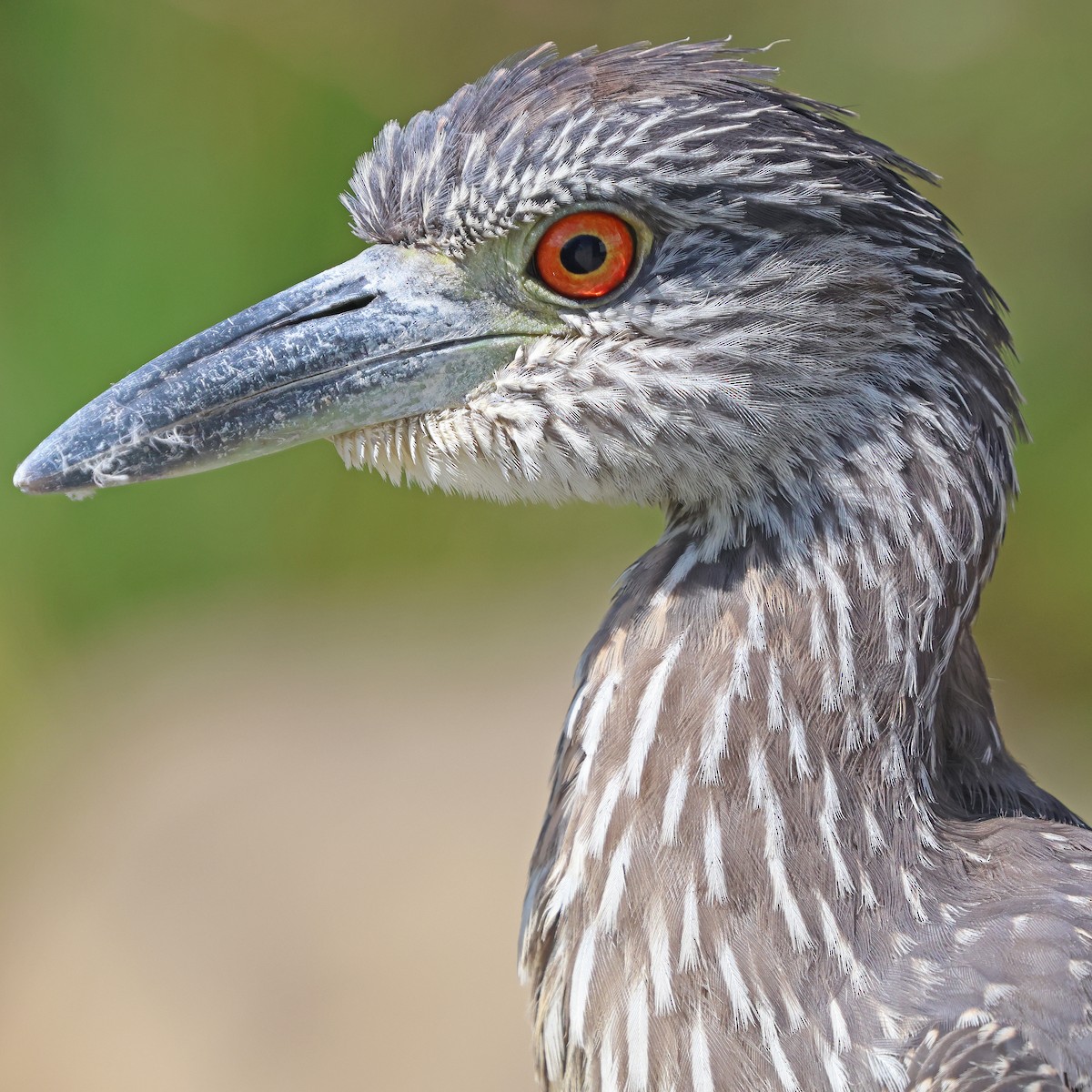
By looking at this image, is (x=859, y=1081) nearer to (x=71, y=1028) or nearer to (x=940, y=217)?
(x=940, y=217)

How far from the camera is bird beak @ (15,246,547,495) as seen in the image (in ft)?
8.28

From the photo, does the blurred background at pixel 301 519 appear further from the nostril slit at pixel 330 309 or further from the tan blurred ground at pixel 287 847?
the nostril slit at pixel 330 309

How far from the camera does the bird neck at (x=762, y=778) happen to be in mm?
2293

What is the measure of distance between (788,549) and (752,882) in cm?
63

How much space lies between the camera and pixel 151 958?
19.4ft

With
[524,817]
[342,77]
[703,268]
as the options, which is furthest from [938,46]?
[703,268]

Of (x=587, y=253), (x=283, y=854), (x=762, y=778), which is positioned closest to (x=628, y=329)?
(x=587, y=253)

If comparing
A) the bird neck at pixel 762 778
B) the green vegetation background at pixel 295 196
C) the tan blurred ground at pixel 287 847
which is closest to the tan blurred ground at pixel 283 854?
the tan blurred ground at pixel 287 847

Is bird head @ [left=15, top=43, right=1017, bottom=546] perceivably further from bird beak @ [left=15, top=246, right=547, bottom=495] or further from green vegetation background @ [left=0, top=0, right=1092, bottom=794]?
green vegetation background @ [left=0, top=0, right=1092, bottom=794]

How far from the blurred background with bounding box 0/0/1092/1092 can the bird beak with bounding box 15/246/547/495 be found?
401 cm

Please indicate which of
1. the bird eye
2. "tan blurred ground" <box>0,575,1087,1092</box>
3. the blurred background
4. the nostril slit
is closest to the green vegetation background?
the blurred background

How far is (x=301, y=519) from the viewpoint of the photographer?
23.9 feet

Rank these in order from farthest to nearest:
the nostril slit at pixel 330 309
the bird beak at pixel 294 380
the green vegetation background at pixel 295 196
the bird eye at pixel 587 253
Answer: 1. the green vegetation background at pixel 295 196
2. the nostril slit at pixel 330 309
3. the bird beak at pixel 294 380
4. the bird eye at pixel 587 253

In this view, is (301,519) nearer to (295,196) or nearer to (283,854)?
(295,196)
